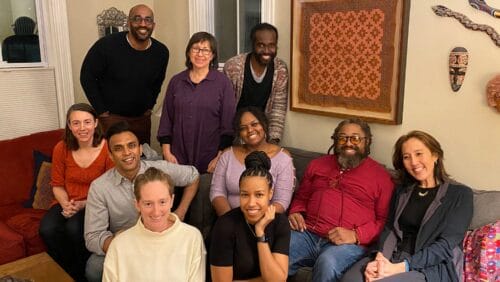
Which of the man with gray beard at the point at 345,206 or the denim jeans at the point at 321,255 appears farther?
the man with gray beard at the point at 345,206

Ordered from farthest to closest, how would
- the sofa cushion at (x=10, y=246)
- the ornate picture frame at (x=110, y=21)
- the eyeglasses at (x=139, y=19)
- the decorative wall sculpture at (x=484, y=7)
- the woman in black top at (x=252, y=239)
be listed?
the ornate picture frame at (x=110, y=21) → the eyeglasses at (x=139, y=19) → the sofa cushion at (x=10, y=246) → the decorative wall sculpture at (x=484, y=7) → the woman in black top at (x=252, y=239)

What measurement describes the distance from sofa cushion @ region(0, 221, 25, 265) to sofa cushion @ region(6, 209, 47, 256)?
0.04 meters

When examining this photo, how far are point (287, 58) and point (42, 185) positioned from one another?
1919 millimetres

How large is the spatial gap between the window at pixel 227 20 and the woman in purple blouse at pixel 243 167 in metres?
1.30

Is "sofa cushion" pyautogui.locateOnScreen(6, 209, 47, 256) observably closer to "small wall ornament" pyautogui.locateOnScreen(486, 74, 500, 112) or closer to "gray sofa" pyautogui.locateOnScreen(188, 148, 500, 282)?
"gray sofa" pyautogui.locateOnScreen(188, 148, 500, 282)

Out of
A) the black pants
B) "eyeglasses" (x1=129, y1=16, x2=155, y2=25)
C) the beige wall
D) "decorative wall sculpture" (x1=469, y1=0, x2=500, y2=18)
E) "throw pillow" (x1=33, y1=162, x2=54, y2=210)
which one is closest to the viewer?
"decorative wall sculpture" (x1=469, y1=0, x2=500, y2=18)

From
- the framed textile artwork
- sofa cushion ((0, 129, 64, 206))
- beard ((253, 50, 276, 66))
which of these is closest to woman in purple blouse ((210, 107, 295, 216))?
beard ((253, 50, 276, 66))

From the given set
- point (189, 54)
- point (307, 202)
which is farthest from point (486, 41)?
point (189, 54)

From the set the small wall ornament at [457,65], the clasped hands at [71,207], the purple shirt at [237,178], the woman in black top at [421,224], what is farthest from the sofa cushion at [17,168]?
the small wall ornament at [457,65]

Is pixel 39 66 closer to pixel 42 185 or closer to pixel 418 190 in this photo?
pixel 42 185

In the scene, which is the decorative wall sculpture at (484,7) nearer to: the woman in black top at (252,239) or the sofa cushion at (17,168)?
the woman in black top at (252,239)

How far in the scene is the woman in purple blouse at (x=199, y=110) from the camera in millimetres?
2607

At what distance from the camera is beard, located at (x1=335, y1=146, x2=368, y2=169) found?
226 centimetres

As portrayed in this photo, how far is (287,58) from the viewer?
Answer: 3.03 meters
